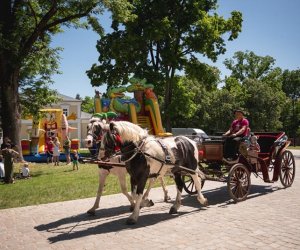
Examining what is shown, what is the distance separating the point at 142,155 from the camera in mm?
7719

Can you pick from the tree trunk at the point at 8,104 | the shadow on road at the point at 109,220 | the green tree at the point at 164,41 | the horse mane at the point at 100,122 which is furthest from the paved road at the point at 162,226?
the green tree at the point at 164,41

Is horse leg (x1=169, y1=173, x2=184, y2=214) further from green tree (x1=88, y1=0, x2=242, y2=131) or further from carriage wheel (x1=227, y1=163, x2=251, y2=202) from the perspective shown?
green tree (x1=88, y1=0, x2=242, y2=131)

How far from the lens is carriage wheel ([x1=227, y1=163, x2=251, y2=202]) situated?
926 centimetres

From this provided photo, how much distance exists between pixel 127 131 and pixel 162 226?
7.50ft

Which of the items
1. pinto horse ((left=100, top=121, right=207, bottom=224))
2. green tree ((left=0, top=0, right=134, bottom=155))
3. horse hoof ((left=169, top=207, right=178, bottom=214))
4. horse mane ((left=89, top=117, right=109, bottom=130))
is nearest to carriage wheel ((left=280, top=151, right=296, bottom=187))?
pinto horse ((left=100, top=121, right=207, bottom=224))

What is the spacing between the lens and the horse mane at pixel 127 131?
7497 mm

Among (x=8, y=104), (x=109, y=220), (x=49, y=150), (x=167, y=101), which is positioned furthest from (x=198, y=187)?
(x=167, y=101)

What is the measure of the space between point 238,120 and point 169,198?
129 inches

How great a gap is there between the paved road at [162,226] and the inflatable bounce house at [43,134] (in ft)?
54.6

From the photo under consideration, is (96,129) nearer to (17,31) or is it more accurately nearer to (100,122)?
(100,122)

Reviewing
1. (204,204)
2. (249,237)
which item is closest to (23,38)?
(204,204)

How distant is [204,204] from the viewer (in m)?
8.89

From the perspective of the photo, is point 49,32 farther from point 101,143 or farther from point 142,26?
point 101,143

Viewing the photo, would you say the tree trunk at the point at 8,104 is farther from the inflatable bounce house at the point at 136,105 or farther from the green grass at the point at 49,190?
the green grass at the point at 49,190
